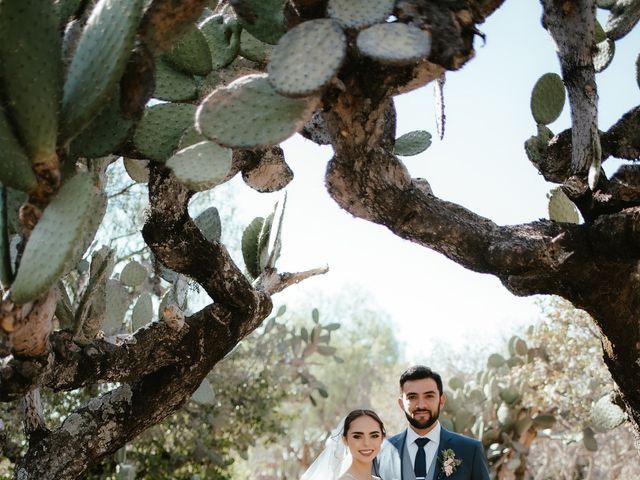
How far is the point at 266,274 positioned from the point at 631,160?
1.56 meters

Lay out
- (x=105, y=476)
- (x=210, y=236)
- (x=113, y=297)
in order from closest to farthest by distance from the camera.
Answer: (x=210, y=236), (x=113, y=297), (x=105, y=476)

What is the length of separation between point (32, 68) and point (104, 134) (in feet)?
1.13

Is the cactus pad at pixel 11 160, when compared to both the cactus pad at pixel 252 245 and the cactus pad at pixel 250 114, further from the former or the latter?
the cactus pad at pixel 252 245

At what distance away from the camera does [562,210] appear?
2.94 metres

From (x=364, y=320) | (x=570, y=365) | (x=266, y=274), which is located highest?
(x=266, y=274)

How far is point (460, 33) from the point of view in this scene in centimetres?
173

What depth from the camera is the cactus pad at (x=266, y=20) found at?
1.89 meters

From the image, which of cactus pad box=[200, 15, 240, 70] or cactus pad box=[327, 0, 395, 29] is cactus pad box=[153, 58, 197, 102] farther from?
cactus pad box=[327, 0, 395, 29]

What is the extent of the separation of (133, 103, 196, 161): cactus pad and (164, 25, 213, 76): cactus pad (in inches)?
7.6

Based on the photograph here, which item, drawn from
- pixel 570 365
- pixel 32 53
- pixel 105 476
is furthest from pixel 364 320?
pixel 32 53

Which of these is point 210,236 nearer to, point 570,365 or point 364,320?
point 570,365

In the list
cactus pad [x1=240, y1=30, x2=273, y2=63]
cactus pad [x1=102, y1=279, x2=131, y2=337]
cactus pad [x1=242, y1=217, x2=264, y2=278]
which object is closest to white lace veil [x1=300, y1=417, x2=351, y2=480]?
cactus pad [x1=242, y1=217, x2=264, y2=278]

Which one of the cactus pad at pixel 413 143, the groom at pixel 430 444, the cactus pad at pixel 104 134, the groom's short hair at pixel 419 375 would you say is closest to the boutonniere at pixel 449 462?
the groom at pixel 430 444

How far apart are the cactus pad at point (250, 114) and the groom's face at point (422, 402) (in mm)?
1958
